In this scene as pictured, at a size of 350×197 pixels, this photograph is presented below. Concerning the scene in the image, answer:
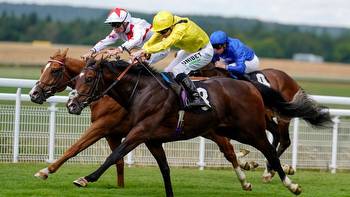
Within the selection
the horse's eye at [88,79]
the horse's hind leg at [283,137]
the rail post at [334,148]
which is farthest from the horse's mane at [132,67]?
the rail post at [334,148]

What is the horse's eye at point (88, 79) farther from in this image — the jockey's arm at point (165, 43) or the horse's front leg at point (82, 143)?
the horse's front leg at point (82, 143)

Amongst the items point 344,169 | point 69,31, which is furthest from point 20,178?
point 69,31

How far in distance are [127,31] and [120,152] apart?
7.05 feet

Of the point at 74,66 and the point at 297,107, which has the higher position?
the point at 74,66

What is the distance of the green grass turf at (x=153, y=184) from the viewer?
8.91 metres

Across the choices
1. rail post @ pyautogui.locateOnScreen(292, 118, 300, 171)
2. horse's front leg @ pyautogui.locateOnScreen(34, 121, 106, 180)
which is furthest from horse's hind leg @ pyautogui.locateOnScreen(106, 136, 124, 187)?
rail post @ pyautogui.locateOnScreen(292, 118, 300, 171)

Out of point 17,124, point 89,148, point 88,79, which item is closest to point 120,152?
point 88,79

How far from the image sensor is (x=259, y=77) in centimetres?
1126

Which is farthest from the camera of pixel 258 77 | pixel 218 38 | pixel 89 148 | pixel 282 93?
pixel 89 148

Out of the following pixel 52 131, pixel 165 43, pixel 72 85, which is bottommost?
pixel 52 131

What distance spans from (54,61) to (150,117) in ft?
4.40

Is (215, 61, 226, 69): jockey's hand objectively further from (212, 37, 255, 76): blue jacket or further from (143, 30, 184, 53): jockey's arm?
(143, 30, 184, 53): jockey's arm

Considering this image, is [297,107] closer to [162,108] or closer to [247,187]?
[247,187]

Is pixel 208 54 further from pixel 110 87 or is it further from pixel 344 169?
pixel 344 169
